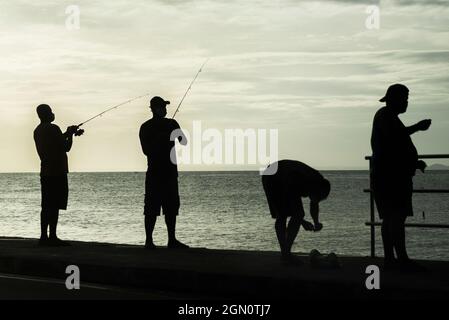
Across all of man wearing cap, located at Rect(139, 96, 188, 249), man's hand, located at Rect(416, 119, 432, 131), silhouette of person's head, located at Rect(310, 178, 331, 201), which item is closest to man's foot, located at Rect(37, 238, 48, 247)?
man wearing cap, located at Rect(139, 96, 188, 249)

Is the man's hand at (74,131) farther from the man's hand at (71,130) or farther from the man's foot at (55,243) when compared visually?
the man's foot at (55,243)

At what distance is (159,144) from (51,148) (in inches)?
66.4

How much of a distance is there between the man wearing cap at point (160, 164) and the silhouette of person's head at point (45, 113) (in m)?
1.43

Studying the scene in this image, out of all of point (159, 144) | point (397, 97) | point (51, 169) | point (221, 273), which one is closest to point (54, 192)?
point (51, 169)

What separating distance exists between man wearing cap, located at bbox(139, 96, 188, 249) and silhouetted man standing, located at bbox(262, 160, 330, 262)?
266 cm

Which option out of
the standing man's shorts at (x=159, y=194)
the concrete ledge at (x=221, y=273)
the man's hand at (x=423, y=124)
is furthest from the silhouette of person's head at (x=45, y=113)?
the man's hand at (x=423, y=124)

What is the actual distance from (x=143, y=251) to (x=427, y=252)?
29.6 m

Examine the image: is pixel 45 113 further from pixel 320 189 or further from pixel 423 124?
pixel 423 124

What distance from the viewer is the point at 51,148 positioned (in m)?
13.5

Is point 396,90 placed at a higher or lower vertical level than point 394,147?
higher

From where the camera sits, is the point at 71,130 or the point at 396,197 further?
the point at 71,130

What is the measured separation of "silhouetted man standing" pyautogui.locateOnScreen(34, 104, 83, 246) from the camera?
13406 mm

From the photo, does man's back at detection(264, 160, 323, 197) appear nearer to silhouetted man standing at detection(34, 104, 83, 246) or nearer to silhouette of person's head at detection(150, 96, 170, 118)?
silhouette of person's head at detection(150, 96, 170, 118)
